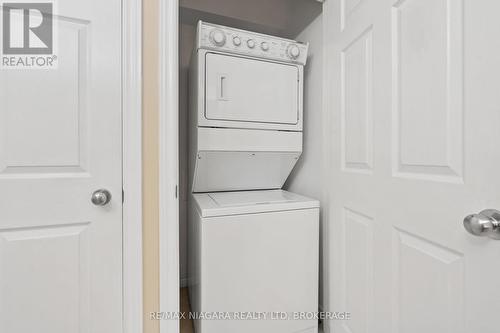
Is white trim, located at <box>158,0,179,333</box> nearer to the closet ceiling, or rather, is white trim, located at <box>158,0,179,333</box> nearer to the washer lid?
the washer lid

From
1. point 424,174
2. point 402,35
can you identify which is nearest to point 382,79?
point 402,35

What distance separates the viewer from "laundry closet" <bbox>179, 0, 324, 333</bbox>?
1306 millimetres

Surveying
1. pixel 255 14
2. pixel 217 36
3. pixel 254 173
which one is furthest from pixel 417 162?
pixel 255 14

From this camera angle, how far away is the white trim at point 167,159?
1.09m

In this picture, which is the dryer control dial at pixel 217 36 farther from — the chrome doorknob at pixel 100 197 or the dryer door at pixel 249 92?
the chrome doorknob at pixel 100 197

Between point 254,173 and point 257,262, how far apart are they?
2.21ft

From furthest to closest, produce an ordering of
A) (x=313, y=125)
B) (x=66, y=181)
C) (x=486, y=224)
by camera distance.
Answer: (x=313, y=125), (x=66, y=181), (x=486, y=224)

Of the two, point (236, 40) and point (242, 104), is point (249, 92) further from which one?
point (236, 40)

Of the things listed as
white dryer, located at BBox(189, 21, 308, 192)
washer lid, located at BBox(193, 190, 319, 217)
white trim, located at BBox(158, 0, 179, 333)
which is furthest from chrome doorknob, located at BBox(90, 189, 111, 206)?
white dryer, located at BBox(189, 21, 308, 192)

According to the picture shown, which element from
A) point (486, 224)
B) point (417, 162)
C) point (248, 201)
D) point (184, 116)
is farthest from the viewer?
point (184, 116)

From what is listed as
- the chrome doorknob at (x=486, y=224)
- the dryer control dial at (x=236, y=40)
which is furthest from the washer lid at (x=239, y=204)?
the dryer control dial at (x=236, y=40)

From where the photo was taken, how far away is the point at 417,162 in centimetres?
84

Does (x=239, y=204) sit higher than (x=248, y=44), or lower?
lower

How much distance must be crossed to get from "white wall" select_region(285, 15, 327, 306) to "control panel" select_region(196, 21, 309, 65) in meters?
0.15
